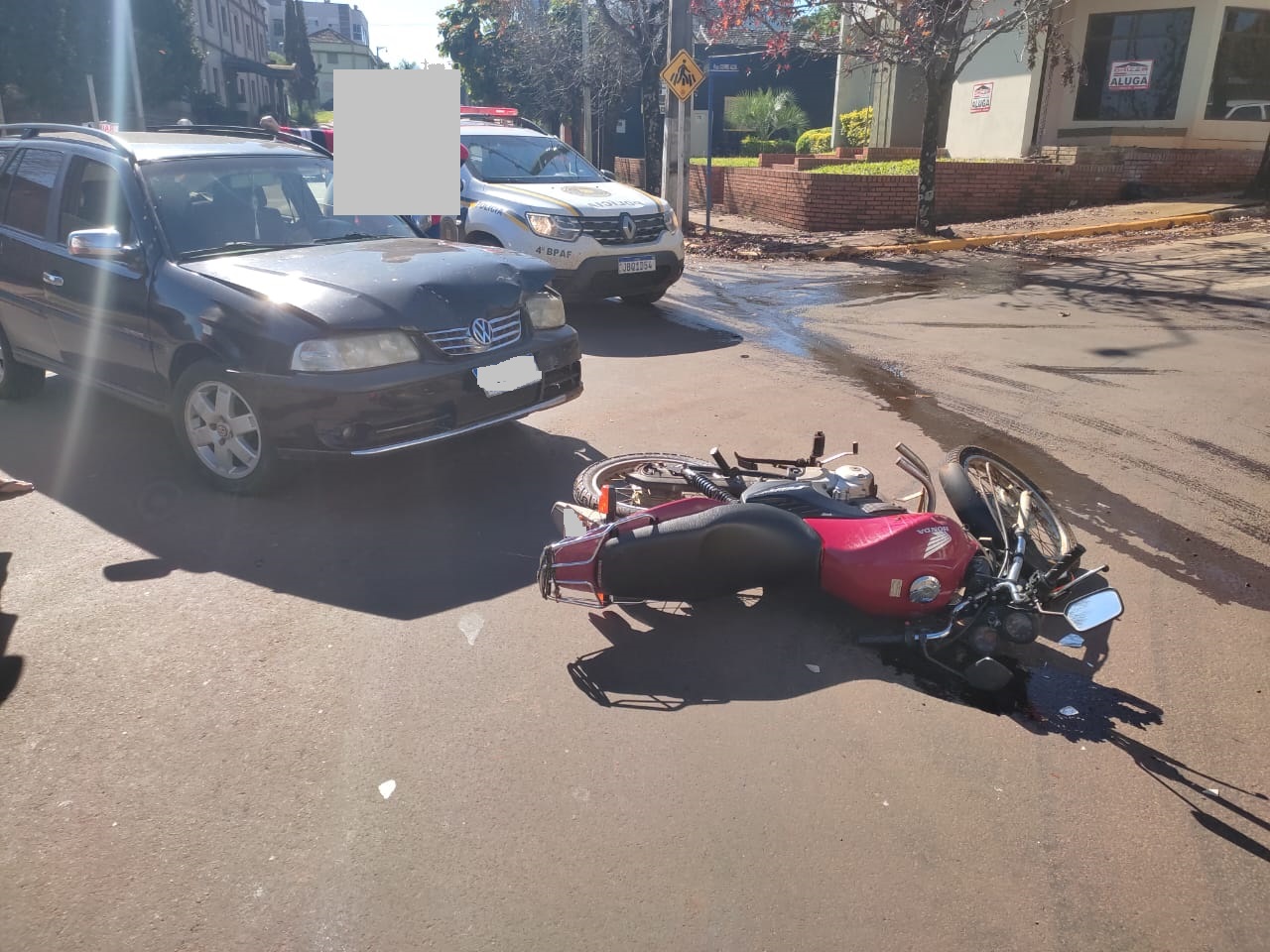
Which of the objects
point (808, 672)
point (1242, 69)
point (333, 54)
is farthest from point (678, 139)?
point (333, 54)

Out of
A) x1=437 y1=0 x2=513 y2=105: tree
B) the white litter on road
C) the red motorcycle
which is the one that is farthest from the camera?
x1=437 y1=0 x2=513 y2=105: tree

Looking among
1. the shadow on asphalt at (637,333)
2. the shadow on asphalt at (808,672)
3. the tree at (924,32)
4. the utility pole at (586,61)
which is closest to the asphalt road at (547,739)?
the shadow on asphalt at (808,672)

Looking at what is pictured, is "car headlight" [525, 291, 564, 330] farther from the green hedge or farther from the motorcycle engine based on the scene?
the green hedge

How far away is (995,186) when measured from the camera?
16922mm

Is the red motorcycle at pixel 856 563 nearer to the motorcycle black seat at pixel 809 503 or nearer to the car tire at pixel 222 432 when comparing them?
the motorcycle black seat at pixel 809 503

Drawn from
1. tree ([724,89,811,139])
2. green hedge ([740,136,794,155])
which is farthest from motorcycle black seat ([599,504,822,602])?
tree ([724,89,811,139])

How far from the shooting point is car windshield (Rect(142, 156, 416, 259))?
17.9 ft

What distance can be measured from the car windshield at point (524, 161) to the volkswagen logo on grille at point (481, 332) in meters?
5.84

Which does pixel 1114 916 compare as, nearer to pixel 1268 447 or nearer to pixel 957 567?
pixel 957 567

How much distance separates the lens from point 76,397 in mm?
7043

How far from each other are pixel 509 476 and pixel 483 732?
244 cm

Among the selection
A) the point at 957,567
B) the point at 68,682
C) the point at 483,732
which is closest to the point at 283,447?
the point at 68,682

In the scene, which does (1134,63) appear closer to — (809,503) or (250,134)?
(250,134)

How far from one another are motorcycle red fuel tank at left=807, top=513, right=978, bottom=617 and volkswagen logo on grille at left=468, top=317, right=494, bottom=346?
7.29 ft
